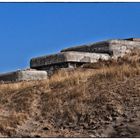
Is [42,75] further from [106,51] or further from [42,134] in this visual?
[42,134]

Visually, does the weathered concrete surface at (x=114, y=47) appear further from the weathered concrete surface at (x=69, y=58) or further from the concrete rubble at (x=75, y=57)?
the weathered concrete surface at (x=69, y=58)

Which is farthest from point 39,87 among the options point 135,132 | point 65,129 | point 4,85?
point 135,132

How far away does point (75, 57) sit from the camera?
19.2 m

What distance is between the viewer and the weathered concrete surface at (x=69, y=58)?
753 inches

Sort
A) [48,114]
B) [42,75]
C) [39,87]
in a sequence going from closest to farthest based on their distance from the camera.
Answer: [48,114]
[39,87]
[42,75]

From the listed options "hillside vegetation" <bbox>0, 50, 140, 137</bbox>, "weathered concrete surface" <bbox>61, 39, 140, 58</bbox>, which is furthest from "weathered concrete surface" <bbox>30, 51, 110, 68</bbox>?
"hillside vegetation" <bbox>0, 50, 140, 137</bbox>

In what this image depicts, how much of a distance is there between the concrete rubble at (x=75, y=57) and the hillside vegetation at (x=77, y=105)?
172cm

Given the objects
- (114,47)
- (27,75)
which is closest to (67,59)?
(27,75)

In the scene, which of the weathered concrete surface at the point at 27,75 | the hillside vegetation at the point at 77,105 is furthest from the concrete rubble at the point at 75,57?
the hillside vegetation at the point at 77,105

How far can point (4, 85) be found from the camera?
17.4 metres

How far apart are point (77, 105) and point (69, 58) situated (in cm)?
500

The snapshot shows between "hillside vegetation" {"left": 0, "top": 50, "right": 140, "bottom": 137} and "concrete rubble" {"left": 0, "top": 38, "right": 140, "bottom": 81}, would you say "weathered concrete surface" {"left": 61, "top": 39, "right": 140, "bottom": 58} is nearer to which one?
"concrete rubble" {"left": 0, "top": 38, "right": 140, "bottom": 81}

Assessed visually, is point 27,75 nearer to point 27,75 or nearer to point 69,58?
point 27,75

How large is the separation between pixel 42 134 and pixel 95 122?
4.13 ft
